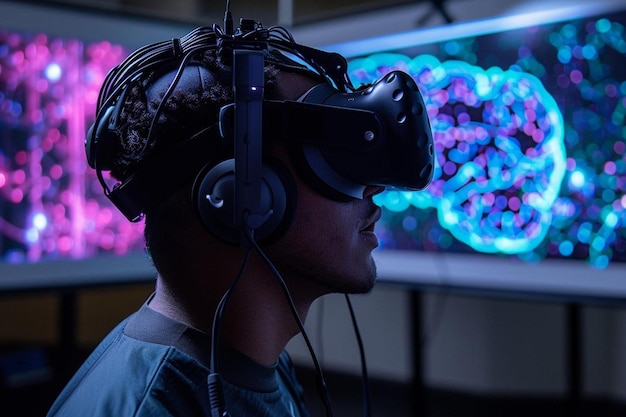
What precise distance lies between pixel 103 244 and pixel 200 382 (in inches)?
50.0

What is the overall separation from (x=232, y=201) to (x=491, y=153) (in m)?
0.95

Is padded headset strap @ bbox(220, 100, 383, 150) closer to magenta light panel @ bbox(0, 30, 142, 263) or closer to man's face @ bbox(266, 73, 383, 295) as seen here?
man's face @ bbox(266, 73, 383, 295)

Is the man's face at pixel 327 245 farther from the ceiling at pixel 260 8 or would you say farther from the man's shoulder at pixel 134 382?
the ceiling at pixel 260 8

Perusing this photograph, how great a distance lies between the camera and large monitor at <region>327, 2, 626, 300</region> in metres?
1.25

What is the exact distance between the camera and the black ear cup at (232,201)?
23.8 inches

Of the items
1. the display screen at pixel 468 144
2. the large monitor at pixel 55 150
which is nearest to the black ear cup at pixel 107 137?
the display screen at pixel 468 144

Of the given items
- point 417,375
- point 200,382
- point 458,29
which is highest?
point 458,29

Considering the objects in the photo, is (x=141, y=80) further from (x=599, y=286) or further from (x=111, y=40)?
(x=111, y=40)

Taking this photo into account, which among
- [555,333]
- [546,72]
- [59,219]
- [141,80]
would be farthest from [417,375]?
[141,80]

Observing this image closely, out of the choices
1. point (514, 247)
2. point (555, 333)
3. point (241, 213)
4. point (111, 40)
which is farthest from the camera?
point (555, 333)

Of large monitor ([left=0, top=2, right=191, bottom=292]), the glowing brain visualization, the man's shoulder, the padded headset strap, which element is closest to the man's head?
the padded headset strap

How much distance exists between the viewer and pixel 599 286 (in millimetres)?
1249

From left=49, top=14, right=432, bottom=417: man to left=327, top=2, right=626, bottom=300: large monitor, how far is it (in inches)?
29.1

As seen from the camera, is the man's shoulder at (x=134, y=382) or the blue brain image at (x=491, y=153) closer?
the man's shoulder at (x=134, y=382)
